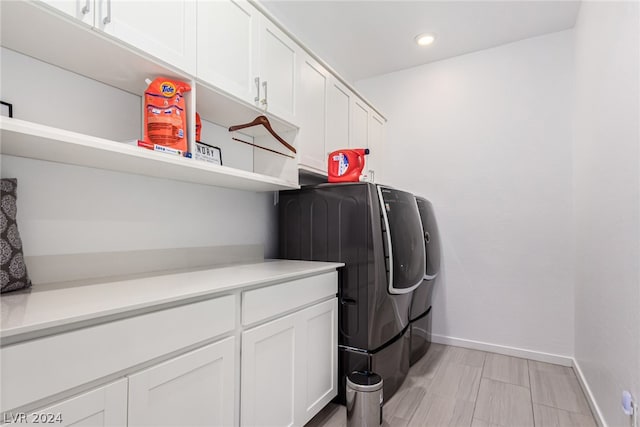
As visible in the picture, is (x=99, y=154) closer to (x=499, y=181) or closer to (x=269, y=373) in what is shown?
(x=269, y=373)

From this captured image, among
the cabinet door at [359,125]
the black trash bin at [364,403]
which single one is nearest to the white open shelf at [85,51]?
the cabinet door at [359,125]

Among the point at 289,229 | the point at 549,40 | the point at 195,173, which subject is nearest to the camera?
the point at 195,173

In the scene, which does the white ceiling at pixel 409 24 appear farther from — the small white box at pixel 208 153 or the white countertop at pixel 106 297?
the white countertop at pixel 106 297

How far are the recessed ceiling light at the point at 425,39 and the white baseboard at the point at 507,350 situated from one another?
2639 millimetres

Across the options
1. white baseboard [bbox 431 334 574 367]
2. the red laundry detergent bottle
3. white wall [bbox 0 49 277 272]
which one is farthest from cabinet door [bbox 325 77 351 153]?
white baseboard [bbox 431 334 574 367]

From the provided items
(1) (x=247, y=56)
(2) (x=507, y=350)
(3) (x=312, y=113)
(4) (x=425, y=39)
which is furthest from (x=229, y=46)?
(2) (x=507, y=350)

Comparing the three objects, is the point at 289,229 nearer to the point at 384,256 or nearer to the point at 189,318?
the point at 384,256

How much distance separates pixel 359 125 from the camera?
2.86 metres

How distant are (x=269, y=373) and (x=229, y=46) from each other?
1.47 metres

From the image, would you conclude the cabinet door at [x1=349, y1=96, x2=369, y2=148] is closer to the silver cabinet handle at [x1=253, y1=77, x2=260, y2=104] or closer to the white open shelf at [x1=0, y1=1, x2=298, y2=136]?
the silver cabinet handle at [x1=253, y1=77, x2=260, y2=104]

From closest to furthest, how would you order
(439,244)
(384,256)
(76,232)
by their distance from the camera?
1. (76,232)
2. (384,256)
3. (439,244)

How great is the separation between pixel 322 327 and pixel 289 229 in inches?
27.2

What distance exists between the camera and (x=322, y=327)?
1.75 meters

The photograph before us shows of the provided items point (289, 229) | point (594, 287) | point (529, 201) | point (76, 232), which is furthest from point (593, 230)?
point (76, 232)
